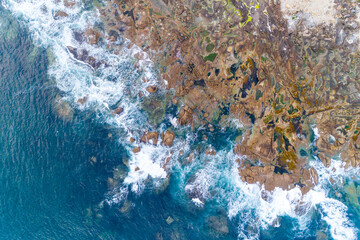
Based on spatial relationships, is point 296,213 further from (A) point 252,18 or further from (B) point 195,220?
(A) point 252,18

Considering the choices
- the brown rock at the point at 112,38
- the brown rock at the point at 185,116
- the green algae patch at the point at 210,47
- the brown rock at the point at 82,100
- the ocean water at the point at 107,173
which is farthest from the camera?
the brown rock at the point at 82,100

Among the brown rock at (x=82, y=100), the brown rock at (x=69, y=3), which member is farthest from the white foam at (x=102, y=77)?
the brown rock at (x=69, y=3)

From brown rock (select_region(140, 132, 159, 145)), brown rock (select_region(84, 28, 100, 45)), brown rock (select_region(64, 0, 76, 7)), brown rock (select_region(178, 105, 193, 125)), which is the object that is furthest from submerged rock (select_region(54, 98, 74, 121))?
brown rock (select_region(178, 105, 193, 125))

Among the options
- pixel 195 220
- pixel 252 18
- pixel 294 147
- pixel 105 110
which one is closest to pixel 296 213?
pixel 294 147

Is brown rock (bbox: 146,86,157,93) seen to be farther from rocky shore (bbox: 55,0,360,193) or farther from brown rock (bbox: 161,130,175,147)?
brown rock (bbox: 161,130,175,147)

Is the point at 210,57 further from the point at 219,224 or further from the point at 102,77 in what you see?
the point at 219,224

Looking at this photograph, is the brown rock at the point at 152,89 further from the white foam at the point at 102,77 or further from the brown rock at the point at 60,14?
the brown rock at the point at 60,14
